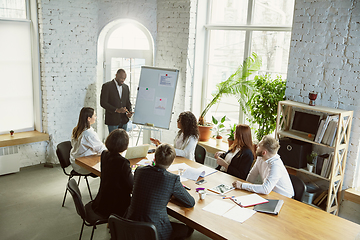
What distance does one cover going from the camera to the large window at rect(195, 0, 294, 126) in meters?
4.94

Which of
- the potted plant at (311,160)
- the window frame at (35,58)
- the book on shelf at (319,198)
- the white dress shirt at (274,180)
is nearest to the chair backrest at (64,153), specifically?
the window frame at (35,58)

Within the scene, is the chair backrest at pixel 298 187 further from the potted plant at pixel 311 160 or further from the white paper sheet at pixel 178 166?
the white paper sheet at pixel 178 166

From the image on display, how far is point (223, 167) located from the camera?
4.10 meters

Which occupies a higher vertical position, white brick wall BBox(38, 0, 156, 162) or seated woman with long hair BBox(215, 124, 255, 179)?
white brick wall BBox(38, 0, 156, 162)

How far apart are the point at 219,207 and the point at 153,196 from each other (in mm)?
635

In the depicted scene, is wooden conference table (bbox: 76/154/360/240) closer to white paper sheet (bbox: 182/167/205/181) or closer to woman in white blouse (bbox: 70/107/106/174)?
white paper sheet (bbox: 182/167/205/181)

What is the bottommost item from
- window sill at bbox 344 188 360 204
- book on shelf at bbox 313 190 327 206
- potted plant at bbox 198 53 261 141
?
book on shelf at bbox 313 190 327 206

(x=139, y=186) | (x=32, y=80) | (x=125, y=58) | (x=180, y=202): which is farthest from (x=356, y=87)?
(x=32, y=80)

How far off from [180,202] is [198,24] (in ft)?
12.2

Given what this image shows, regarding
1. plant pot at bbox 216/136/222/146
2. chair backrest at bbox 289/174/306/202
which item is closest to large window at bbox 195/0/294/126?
plant pot at bbox 216/136/222/146

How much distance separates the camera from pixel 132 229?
8.18 ft

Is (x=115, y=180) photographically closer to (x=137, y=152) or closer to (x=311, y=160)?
(x=137, y=152)

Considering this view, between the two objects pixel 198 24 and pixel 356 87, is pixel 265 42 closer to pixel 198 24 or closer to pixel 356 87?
pixel 198 24

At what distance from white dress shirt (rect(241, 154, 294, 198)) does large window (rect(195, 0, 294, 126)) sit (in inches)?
79.8
